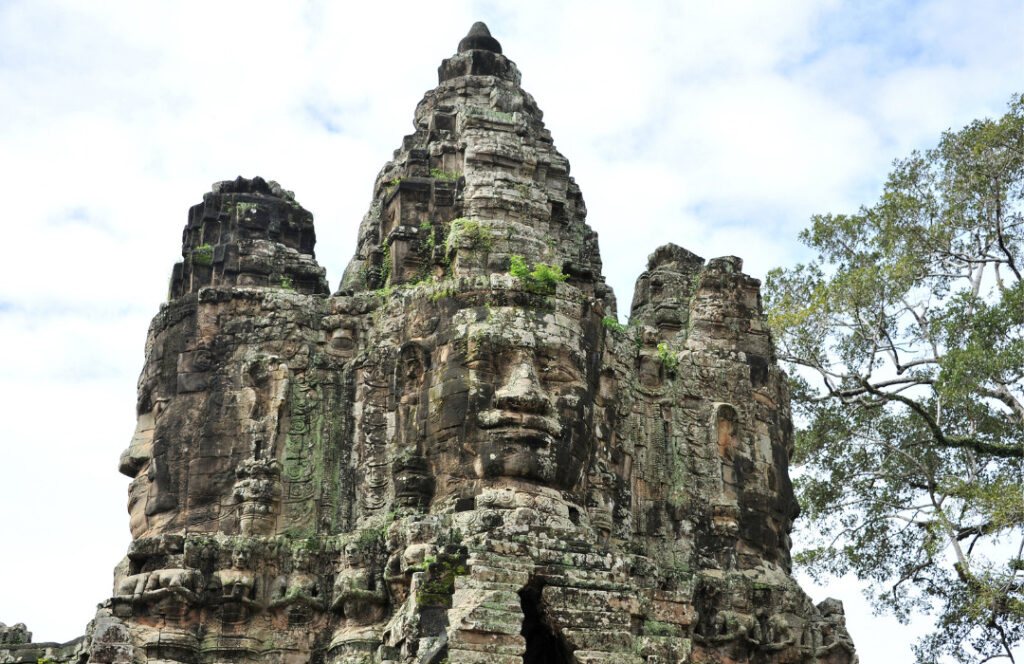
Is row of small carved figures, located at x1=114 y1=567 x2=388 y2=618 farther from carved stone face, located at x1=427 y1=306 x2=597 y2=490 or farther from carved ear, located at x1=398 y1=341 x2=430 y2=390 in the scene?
carved ear, located at x1=398 y1=341 x2=430 y2=390

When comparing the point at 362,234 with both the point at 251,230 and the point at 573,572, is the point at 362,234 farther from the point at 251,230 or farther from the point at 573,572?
the point at 573,572

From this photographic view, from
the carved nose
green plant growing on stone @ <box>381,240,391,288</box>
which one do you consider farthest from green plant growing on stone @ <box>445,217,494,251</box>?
the carved nose

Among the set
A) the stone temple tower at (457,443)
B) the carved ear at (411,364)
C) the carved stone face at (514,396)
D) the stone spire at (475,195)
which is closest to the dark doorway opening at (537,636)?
the stone temple tower at (457,443)

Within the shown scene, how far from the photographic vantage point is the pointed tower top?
85.5 ft

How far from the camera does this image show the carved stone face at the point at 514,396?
2066 centimetres

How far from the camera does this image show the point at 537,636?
20.0 metres

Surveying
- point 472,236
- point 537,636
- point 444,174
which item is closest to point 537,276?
point 472,236

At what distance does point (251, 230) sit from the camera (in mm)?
24078

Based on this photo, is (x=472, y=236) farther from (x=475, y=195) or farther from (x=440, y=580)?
(x=440, y=580)

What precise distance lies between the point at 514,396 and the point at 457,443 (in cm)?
100

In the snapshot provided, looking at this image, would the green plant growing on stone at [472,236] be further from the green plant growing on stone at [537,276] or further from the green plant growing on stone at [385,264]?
the green plant growing on stone at [385,264]

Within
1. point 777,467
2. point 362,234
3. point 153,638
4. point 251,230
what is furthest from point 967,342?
point 153,638

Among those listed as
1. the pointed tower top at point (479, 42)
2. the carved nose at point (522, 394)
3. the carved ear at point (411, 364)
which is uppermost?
the pointed tower top at point (479, 42)

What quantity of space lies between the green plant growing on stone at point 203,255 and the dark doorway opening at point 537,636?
307 inches
